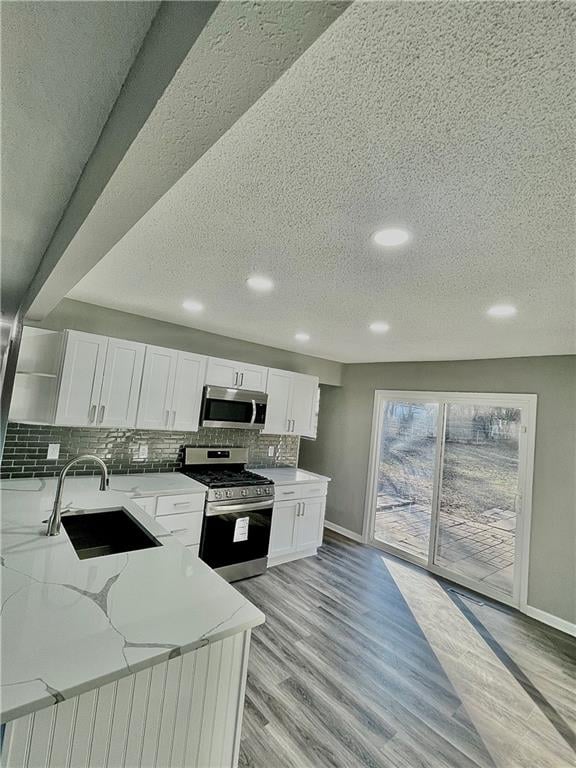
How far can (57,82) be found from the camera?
848mm

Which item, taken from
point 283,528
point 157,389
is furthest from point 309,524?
point 157,389

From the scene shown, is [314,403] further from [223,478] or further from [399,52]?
[399,52]

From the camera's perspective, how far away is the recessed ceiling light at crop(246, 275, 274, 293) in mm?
2138

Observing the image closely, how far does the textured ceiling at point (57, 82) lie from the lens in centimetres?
69

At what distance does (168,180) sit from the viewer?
A: 979mm

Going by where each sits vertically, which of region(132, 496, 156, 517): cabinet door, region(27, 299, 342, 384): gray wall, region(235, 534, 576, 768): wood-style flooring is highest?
region(27, 299, 342, 384): gray wall

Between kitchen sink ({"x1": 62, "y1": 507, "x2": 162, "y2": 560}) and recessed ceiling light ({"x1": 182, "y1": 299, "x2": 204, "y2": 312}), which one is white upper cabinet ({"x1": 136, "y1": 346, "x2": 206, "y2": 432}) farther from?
kitchen sink ({"x1": 62, "y1": 507, "x2": 162, "y2": 560})

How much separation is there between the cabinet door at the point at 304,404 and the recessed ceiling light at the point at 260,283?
2140mm

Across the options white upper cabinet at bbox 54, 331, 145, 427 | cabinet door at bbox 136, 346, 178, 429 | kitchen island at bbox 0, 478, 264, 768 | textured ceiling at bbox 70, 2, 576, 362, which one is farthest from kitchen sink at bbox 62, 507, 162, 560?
textured ceiling at bbox 70, 2, 576, 362

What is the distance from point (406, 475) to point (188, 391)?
299cm

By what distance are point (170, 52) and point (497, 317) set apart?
2450 millimetres

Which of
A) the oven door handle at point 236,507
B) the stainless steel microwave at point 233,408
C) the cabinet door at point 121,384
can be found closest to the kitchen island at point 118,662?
the cabinet door at point 121,384

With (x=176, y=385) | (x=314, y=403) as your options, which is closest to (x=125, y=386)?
(x=176, y=385)

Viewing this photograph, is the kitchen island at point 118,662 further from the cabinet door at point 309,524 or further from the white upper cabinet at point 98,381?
the cabinet door at point 309,524
